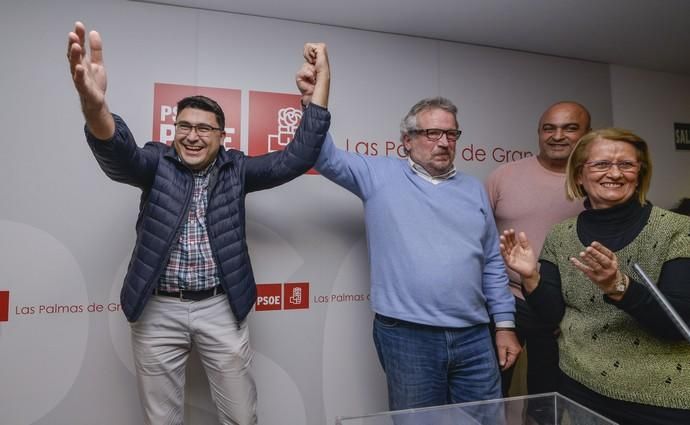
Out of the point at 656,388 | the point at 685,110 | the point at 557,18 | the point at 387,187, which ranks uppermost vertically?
the point at 557,18

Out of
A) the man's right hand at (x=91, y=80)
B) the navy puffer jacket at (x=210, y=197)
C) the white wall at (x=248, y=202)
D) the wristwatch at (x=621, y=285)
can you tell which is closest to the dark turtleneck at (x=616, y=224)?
the wristwatch at (x=621, y=285)

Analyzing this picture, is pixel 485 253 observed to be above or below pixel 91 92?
below

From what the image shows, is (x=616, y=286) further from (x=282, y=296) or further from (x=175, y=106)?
(x=175, y=106)

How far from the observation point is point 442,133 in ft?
5.97

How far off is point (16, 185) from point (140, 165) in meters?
0.85

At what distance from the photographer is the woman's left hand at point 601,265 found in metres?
1.09

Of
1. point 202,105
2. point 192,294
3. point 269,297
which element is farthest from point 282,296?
point 202,105

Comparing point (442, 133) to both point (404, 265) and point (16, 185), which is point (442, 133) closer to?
point (404, 265)

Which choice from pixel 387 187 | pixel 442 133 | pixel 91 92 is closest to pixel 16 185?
pixel 91 92

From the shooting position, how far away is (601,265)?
1.10 meters

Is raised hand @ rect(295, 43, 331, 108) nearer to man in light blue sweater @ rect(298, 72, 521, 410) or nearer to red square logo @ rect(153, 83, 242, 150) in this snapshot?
man in light blue sweater @ rect(298, 72, 521, 410)

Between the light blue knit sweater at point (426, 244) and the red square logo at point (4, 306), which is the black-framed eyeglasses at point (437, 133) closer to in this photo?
the light blue knit sweater at point (426, 244)

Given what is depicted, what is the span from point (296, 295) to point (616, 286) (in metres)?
1.56

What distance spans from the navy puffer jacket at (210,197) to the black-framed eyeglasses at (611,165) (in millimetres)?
950
